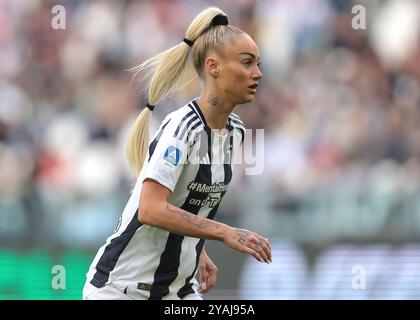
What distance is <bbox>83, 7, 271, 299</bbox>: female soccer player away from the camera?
368 centimetres

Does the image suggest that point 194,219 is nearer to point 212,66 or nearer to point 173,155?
point 173,155

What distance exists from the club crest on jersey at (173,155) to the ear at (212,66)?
467 millimetres

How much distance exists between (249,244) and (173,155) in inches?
20.5

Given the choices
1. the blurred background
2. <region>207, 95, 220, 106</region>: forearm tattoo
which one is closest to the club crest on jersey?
<region>207, 95, 220, 106</region>: forearm tattoo

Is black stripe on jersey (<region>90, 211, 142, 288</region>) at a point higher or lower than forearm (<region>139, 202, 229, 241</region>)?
lower

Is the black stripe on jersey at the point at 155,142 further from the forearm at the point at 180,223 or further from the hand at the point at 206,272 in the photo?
the hand at the point at 206,272

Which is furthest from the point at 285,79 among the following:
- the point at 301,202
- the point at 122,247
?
the point at 122,247

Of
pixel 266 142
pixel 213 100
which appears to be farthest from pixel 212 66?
pixel 266 142

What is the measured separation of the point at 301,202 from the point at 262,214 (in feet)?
1.41

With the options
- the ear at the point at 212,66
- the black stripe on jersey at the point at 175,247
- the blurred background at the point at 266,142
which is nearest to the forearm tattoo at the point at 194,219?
the black stripe on jersey at the point at 175,247

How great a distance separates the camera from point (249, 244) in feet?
11.5

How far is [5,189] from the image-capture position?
7.88 m

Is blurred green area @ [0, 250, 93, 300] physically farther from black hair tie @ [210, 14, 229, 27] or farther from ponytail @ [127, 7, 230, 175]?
black hair tie @ [210, 14, 229, 27]

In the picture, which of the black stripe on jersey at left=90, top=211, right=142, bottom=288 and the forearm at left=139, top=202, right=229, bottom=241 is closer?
the forearm at left=139, top=202, right=229, bottom=241
